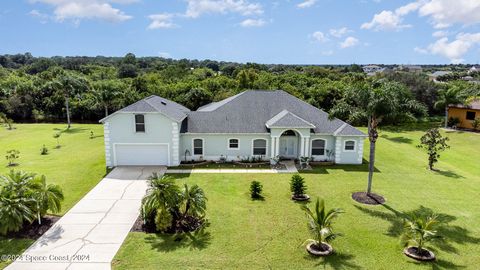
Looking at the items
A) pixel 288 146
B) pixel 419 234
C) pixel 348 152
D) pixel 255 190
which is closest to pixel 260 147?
pixel 288 146

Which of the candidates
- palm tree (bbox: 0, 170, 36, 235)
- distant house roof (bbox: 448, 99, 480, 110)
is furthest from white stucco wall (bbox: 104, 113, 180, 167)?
distant house roof (bbox: 448, 99, 480, 110)

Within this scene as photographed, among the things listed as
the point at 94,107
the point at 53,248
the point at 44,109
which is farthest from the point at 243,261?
the point at 44,109

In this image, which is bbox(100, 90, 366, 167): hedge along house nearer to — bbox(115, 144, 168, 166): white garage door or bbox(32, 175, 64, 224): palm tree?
bbox(115, 144, 168, 166): white garage door

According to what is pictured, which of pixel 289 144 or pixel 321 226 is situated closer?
pixel 321 226

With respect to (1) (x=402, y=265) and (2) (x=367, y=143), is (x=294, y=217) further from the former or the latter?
(2) (x=367, y=143)

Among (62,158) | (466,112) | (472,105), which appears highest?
(472,105)

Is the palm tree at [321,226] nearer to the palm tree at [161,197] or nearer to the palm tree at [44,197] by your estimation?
the palm tree at [161,197]

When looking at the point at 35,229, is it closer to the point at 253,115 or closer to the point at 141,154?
the point at 141,154
